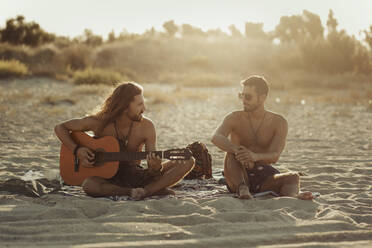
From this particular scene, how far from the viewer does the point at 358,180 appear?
6262 mm

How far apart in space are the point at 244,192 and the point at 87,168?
5.25 feet

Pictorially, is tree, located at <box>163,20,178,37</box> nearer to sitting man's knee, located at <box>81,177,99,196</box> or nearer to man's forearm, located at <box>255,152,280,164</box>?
man's forearm, located at <box>255,152,280,164</box>

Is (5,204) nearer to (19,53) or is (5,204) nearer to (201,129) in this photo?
(201,129)

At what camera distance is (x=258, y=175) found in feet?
18.2

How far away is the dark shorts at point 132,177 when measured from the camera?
5570 millimetres

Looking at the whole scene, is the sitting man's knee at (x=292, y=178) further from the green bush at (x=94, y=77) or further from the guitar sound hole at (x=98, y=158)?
the green bush at (x=94, y=77)

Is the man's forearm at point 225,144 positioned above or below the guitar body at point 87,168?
above

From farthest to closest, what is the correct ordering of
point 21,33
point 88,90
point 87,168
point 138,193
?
1. point 21,33
2. point 88,90
3. point 87,168
4. point 138,193

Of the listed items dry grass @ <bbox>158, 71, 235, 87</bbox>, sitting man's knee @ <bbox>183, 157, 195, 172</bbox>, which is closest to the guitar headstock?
sitting man's knee @ <bbox>183, 157, 195, 172</bbox>

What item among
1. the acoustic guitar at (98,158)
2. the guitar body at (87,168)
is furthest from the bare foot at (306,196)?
the guitar body at (87,168)

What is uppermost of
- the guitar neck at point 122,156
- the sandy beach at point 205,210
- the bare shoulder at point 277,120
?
the bare shoulder at point 277,120

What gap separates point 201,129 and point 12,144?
13.2 feet

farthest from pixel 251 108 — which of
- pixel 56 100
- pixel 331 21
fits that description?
pixel 331 21

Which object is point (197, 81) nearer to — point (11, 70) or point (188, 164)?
point (11, 70)
